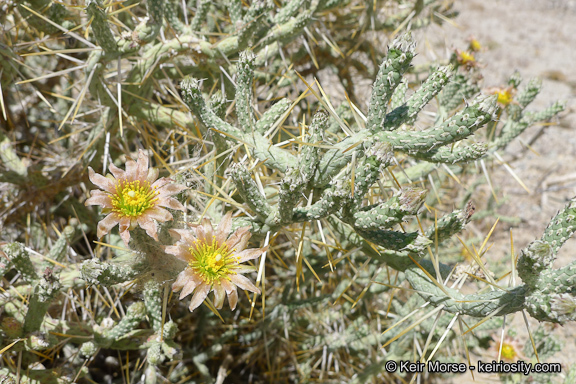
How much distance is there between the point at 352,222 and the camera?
3.80ft

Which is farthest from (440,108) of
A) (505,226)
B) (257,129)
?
(505,226)

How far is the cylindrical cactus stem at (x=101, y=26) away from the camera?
1.39 metres

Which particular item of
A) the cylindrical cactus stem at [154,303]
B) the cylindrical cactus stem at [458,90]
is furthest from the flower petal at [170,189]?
the cylindrical cactus stem at [458,90]

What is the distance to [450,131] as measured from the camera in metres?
1.08

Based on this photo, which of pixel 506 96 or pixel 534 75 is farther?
pixel 534 75

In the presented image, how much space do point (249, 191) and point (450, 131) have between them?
1.71 ft

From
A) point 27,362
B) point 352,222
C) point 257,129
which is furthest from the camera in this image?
point 27,362

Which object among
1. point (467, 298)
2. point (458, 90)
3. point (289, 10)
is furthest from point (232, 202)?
point (458, 90)

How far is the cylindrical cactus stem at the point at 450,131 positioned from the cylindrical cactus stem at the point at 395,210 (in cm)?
14

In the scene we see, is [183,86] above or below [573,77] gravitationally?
below

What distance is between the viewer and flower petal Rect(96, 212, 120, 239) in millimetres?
1070

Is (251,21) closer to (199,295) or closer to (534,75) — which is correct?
(199,295)

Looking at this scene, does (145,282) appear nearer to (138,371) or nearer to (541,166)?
(138,371)

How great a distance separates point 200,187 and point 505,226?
338 cm
